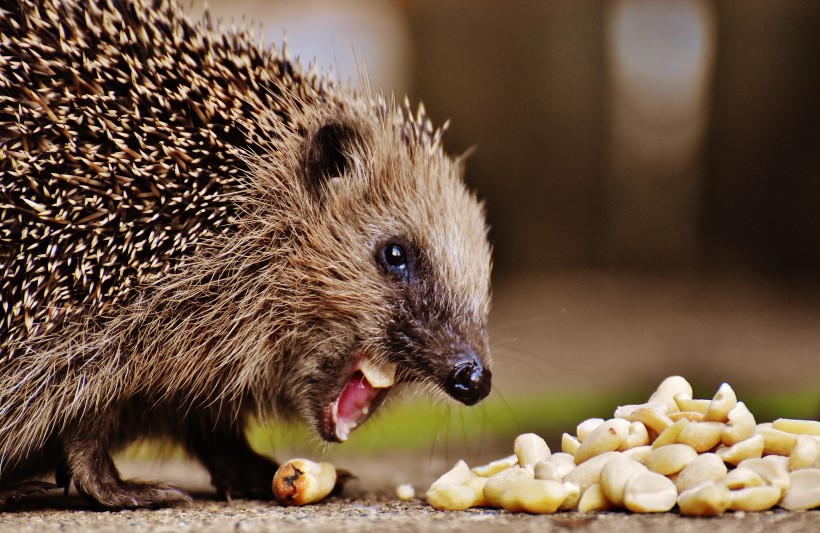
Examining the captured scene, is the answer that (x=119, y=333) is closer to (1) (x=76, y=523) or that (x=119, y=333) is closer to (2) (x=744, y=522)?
(1) (x=76, y=523)

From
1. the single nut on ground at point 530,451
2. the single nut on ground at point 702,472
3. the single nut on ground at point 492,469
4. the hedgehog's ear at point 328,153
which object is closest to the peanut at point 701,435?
the single nut on ground at point 702,472

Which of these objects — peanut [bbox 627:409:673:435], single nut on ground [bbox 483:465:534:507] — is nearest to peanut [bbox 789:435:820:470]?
peanut [bbox 627:409:673:435]

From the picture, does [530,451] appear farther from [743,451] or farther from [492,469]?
[743,451]

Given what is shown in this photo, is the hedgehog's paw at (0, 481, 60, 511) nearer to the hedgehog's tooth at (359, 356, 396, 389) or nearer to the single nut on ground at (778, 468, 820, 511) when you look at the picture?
the hedgehog's tooth at (359, 356, 396, 389)

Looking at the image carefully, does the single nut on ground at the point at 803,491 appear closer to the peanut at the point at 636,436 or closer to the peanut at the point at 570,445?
the peanut at the point at 636,436

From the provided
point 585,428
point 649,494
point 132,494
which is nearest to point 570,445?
point 585,428
